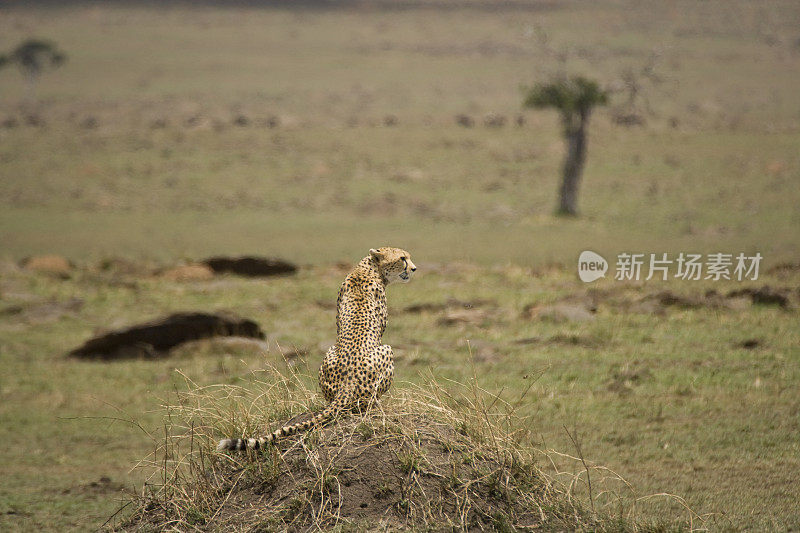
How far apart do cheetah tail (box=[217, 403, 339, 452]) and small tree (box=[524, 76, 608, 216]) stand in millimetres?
23959

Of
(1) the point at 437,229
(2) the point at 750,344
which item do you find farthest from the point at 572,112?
(2) the point at 750,344

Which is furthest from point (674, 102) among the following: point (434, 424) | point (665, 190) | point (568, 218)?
point (434, 424)

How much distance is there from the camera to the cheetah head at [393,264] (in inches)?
288

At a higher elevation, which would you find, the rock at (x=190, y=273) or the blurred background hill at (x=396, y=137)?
the blurred background hill at (x=396, y=137)

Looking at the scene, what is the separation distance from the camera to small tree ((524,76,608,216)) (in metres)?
30.2

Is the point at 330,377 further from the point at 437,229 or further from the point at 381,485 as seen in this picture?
the point at 437,229

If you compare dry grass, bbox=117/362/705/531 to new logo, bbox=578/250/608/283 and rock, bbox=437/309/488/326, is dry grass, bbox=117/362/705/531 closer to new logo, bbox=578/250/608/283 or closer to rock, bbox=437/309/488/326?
rock, bbox=437/309/488/326

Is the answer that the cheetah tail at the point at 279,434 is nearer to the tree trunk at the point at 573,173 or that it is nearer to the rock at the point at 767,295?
the rock at the point at 767,295

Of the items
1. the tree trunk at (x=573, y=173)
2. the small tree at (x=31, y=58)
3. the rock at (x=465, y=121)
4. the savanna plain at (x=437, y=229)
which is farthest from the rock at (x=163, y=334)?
the small tree at (x=31, y=58)

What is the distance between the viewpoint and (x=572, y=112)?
103ft

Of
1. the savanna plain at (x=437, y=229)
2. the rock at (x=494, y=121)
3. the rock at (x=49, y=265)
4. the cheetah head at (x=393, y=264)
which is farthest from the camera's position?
the rock at (x=494, y=121)

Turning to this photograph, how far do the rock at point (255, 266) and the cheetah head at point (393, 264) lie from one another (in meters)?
11.6

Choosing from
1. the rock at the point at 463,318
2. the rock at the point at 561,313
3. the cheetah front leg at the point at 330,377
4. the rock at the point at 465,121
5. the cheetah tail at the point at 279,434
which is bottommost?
the rock at the point at 463,318

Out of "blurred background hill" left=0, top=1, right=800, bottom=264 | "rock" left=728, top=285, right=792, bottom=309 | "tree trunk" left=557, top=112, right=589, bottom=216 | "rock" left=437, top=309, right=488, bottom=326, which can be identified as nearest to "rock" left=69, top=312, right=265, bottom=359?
"rock" left=437, top=309, right=488, bottom=326
